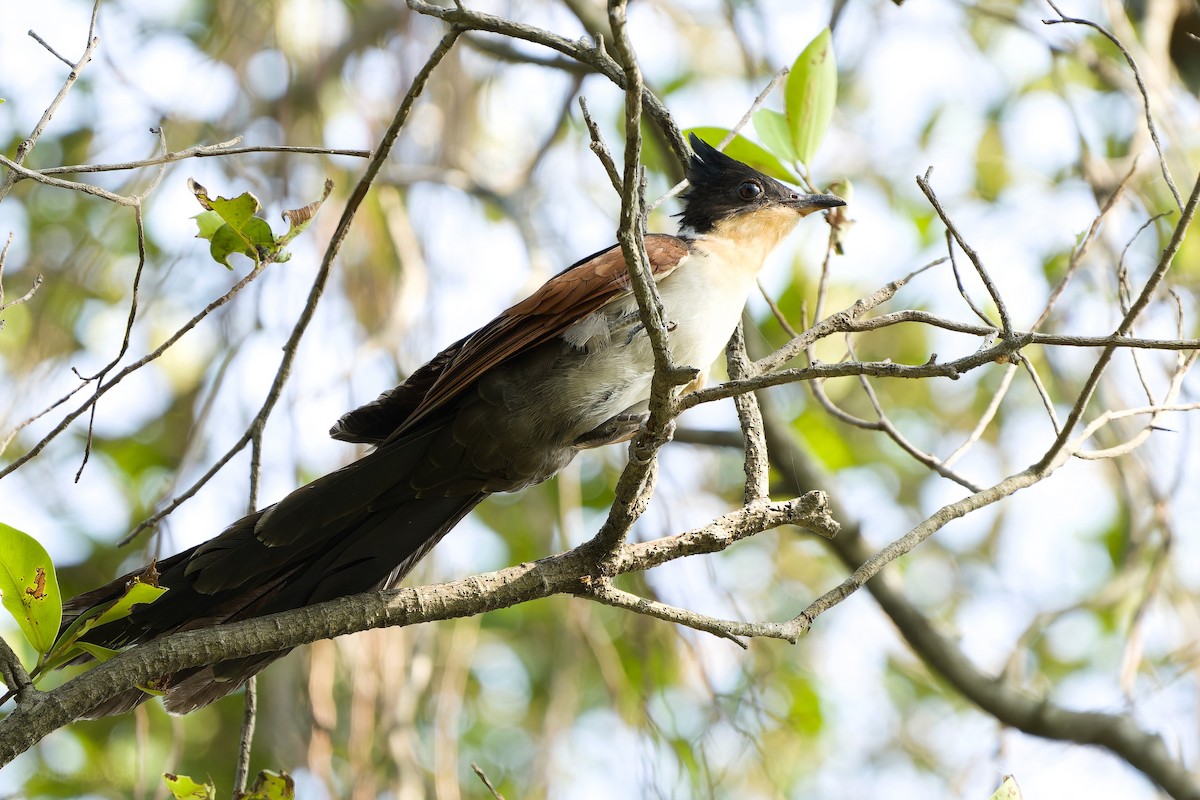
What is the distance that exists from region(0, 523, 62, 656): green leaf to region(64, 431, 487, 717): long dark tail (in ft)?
1.00

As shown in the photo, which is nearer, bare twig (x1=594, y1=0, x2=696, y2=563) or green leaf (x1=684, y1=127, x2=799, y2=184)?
bare twig (x1=594, y1=0, x2=696, y2=563)

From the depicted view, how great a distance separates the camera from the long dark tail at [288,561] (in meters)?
2.53

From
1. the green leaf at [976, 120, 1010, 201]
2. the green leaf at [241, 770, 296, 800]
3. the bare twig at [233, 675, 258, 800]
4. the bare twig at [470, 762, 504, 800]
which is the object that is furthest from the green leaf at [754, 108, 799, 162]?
the green leaf at [976, 120, 1010, 201]

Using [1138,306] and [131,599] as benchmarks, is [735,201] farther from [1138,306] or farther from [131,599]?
[131,599]

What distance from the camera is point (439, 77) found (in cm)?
480

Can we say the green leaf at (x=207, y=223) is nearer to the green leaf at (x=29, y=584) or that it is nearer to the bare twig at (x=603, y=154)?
the green leaf at (x=29, y=584)

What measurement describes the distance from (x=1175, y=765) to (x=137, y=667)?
3603 millimetres

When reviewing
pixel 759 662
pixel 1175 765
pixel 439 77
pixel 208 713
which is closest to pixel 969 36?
pixel 439 77

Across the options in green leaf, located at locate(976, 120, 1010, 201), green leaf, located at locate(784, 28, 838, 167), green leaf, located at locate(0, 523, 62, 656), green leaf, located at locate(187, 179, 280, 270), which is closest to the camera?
green leaf, located at locate(0, 523, 62, 656)

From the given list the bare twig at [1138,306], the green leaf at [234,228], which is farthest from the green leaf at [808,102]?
the green leaf at [234,228]

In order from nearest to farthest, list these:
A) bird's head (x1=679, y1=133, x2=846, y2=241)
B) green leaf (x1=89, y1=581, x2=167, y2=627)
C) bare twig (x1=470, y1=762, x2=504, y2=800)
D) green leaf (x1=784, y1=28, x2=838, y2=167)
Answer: green leaf (x1=89, y1=581, x2=167, y2=627)
bare twig (x1=470, y1=762, x2=504, y2=800)
green leaf (x1=784, y1=28, x2=838, y2=167)
bird's head (x1=679, y1=133, x2=846, y2=241)

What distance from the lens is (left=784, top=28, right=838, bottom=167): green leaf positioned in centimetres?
323

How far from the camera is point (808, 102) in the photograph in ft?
10.6

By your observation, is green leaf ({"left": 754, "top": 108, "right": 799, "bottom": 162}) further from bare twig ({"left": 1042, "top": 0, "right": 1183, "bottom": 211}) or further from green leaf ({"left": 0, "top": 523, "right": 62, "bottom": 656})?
green leaf ({"left": 0, "top": 523, "right": 62, "bottom": 656})
